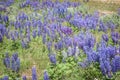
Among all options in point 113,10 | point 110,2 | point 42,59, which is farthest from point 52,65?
point 110,2

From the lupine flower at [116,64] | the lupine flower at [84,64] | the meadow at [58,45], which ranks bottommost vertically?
the meadow at [58,45]

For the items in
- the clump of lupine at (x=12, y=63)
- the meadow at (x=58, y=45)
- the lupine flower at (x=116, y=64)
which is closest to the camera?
the lupine flower at (x=116, y=64)

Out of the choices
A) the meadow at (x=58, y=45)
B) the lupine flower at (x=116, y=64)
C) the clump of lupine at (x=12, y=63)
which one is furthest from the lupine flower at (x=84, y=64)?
the clump of lupine at (x=12, y=63)

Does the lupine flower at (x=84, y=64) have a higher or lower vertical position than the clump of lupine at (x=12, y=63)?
higher

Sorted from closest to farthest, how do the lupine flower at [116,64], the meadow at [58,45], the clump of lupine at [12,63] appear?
the lupine flower at [116,64], the meadow at [58,45], the clump of lupine at [12,63]

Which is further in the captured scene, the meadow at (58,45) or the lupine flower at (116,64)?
the meadow at (58,45)

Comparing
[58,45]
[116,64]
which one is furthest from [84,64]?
[58,45]

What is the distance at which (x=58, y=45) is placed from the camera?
10141 mm

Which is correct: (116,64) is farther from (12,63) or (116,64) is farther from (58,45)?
(12,63)

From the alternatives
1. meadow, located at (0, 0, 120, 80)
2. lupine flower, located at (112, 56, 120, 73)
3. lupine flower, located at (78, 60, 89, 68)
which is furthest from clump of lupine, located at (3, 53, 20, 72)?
lupine flower, located at (112, 56, 120, 73)

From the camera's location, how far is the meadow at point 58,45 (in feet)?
26.4

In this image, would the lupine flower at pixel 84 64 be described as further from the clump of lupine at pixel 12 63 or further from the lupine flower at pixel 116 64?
the clump of lupine at pixel 12 63

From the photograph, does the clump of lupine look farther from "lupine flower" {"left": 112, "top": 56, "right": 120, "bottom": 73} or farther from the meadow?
"lupine flower" {"left": 112, "top": 56, "right": 120, "bottom": 73}

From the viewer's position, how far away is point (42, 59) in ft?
32.6
